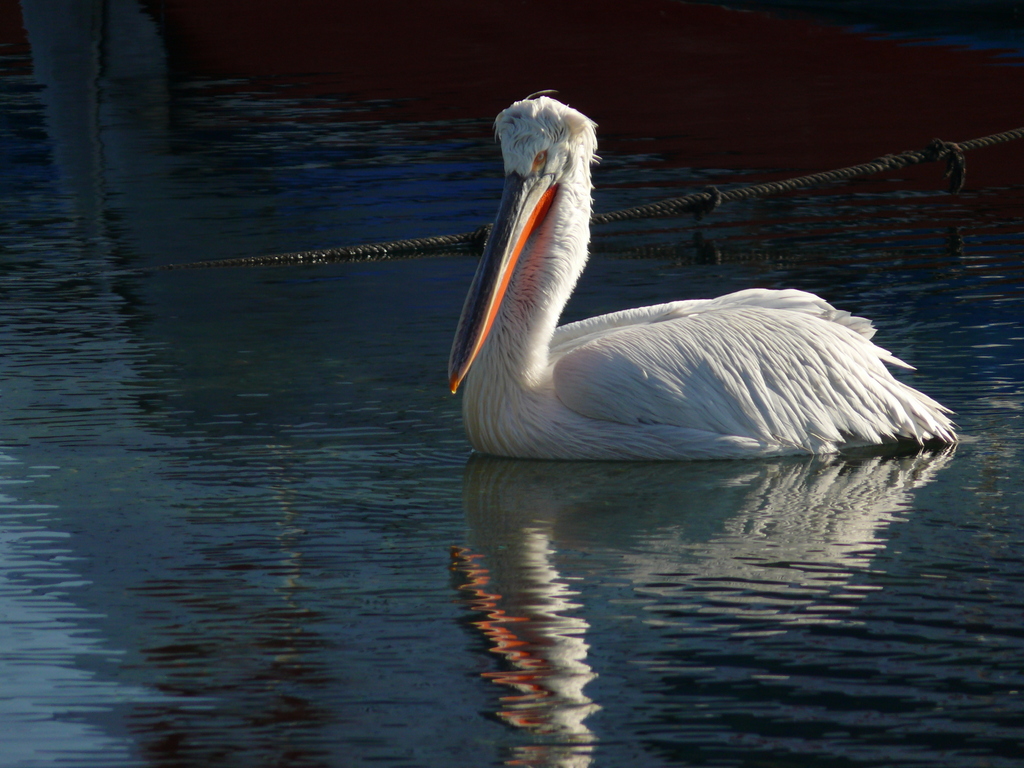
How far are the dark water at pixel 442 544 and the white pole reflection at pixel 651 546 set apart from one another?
1 cm

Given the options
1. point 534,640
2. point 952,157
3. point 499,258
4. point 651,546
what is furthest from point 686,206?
point 534,640

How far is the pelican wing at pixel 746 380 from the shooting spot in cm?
425

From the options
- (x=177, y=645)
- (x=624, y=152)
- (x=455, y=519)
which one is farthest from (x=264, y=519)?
(x=624, y=152)

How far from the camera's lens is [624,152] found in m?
9.84

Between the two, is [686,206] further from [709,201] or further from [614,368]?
[614,368]

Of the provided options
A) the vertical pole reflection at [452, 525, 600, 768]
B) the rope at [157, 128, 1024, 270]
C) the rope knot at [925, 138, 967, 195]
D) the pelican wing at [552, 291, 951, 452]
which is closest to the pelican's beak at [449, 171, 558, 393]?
the pelican wing at [552, 291, 951, 452]

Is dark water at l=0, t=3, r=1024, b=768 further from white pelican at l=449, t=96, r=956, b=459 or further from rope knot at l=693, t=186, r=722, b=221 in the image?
rope knot at l=693, t=186, r=722, b=221

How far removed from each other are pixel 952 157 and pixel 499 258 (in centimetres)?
460

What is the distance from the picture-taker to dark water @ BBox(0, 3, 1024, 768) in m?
2.62

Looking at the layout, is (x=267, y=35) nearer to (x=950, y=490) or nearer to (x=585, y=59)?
(x=585, y=59)

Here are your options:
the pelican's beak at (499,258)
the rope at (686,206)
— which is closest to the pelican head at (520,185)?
the pelican's beak at (499,258)

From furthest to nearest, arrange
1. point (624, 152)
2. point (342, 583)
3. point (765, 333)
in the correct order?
point (624, 152)
point (765, 333)
point (342, 583)

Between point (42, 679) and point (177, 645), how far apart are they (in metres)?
0.26

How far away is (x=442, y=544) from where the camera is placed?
3637 mm
